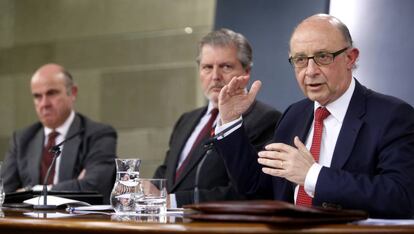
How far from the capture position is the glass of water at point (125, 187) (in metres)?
2.45

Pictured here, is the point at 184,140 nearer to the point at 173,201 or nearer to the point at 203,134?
the point at 203,134

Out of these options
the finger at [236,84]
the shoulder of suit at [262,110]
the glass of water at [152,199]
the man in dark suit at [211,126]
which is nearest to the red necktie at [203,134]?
the man in dark suit at [211,126]

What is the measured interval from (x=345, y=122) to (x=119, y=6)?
333 cm

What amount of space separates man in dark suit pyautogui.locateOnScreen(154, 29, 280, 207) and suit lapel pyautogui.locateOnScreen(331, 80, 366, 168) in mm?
772

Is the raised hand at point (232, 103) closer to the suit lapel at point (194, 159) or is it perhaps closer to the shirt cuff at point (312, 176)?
the shirt cuff at point (312, 176)

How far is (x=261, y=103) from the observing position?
3822 millimetres

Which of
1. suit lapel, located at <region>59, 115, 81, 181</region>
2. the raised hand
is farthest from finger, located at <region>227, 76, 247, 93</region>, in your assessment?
suit lapel, located at <region>59, 115, 81, 181</region>

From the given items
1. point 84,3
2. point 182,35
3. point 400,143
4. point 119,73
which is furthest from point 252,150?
point 84,3

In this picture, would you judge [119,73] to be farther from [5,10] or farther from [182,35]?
[5,10]

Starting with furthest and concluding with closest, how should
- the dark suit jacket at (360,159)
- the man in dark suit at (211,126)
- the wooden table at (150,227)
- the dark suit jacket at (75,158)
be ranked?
the dark suit jacket at (75,158)
the man in dark suit at (211,126)
the dark suit jacket at (360,159)
the wooden table at (150,227)

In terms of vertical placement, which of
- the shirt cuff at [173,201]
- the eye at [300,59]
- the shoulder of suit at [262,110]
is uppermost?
the eye at [300,59]

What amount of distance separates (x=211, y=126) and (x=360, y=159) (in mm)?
1277

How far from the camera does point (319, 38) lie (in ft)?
9.60

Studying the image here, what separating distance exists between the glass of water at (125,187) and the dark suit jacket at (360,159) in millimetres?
555
